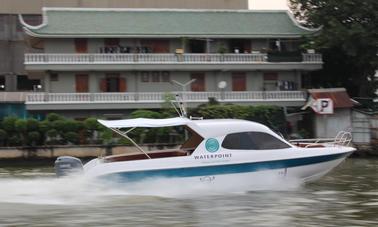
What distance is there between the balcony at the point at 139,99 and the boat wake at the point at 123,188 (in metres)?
26.7

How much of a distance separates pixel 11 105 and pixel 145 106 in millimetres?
14265

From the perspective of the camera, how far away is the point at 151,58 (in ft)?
157

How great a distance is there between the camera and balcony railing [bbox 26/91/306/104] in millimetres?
45875

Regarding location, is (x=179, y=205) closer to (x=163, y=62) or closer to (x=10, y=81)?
(x=163, y=62)

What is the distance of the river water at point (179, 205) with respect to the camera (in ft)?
44.8

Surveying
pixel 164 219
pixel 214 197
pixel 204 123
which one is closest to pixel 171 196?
pixel 214 197

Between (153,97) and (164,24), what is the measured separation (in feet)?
21.5

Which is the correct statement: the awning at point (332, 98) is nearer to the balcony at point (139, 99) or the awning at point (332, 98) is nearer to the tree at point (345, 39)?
the balcony at point (139, 99)

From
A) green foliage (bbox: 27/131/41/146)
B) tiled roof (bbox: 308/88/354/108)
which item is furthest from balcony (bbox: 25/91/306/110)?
green foliage (bbox: 27/131/41/146)

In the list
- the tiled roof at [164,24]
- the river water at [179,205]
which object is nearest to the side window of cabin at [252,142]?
the river water at [179,205]

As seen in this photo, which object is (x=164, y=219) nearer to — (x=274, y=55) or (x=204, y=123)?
(x=204, y=123)

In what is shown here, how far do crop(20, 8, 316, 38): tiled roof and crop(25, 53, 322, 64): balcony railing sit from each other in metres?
1.66

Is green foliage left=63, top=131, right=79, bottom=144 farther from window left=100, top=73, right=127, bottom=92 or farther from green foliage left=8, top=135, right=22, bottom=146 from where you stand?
window left=100, top=73, right=127, bottom=92

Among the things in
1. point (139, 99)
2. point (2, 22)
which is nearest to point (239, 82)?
point (139, 99)
